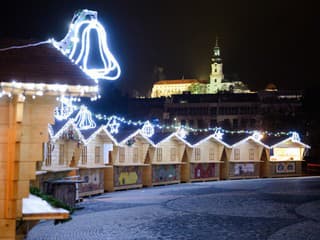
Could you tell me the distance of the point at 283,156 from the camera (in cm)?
4031

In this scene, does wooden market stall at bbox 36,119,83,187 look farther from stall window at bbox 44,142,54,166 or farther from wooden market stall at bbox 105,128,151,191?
wooden market stall at bbox 105,128,151,191

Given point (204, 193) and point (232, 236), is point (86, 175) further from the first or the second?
point (232, 236)

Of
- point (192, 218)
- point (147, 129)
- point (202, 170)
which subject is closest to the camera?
point (192, 218)

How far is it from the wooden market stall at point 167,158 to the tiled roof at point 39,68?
23143 mm

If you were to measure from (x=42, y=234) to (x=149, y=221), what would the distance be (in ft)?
10.7

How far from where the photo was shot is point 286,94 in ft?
400

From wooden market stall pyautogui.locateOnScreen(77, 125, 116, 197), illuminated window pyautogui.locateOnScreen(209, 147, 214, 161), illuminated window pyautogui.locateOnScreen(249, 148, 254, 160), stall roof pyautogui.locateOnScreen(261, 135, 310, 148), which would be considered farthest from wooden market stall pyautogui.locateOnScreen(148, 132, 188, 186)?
stall roof pyautogui.locateOnScreen(261, 135, 310, 148)

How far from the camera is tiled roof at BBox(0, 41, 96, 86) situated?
6.28 metres

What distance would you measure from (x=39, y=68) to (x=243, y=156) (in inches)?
1241

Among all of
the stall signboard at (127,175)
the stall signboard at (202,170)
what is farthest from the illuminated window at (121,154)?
the stall signboard at (202,170)

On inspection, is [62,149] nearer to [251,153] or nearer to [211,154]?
[211,154]

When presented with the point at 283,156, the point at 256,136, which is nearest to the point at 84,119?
the point at 256,136

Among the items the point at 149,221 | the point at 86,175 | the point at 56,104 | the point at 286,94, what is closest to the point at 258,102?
the point at 286,94

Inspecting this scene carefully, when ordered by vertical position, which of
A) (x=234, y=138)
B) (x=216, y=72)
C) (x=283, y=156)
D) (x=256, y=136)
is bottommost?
(x=283, y=156)
